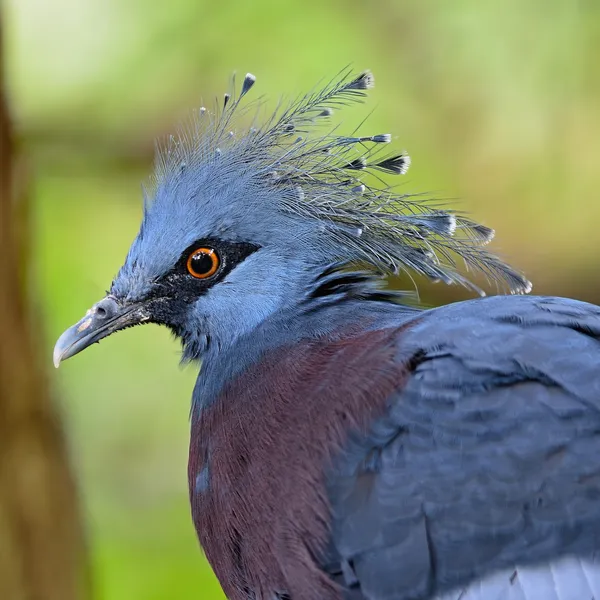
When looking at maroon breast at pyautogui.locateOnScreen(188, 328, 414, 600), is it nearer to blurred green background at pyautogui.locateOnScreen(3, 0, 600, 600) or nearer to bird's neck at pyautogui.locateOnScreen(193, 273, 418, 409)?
bird's neck at pyautogui.locateOnScreen(193, 273, 418, 409)

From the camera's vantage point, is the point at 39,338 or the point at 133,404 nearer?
the point at 39,338

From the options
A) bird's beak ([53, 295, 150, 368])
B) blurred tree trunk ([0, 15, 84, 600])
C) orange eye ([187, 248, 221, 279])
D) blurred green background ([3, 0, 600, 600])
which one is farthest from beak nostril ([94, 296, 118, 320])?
blurred green background ([3, 0, 600, 600])

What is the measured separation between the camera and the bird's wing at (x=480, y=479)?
184cm

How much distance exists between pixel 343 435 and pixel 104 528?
317 centimetres

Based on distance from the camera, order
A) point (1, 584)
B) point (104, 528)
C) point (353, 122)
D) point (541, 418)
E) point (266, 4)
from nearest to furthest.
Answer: point (541, 418) < point (1, 584) < point (353, 122) < point (266, 4) < point (104, 528)

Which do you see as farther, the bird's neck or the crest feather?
the crest feather

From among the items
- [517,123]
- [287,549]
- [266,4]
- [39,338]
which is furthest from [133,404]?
[287,549]

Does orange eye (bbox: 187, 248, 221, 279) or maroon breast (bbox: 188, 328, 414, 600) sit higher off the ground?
orange eye (bbox: 187, 248, 221, 279)

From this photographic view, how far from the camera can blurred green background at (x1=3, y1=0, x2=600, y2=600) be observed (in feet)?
13.9

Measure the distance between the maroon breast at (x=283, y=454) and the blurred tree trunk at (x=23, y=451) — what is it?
1364mm

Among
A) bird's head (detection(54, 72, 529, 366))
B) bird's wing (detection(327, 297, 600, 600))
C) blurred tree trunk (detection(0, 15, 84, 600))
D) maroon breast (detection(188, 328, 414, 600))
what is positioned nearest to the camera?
bird's wing (detection(327, 297, 600, 600))

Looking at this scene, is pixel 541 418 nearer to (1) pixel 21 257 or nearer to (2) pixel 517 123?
(1) pixel 21 257

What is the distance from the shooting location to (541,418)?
1.91 metres

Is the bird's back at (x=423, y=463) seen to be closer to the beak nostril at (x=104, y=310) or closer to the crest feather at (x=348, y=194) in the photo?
the crest feather at (x=348, y=194)
